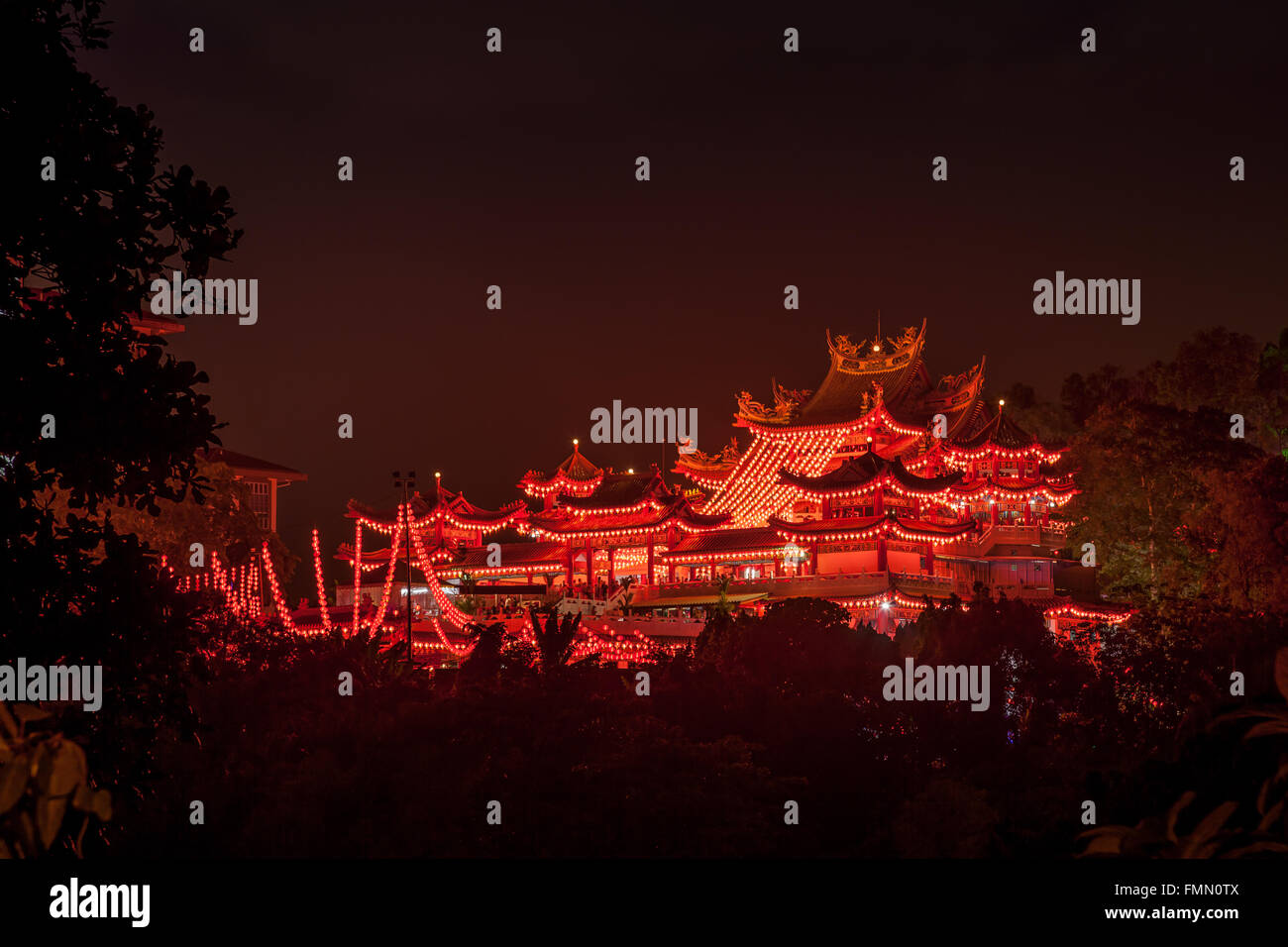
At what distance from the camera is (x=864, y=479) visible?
35781mm

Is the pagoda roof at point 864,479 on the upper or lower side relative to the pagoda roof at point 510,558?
upper

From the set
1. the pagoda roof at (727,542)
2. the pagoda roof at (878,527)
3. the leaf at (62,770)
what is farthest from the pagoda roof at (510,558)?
the leaf at (62,770)

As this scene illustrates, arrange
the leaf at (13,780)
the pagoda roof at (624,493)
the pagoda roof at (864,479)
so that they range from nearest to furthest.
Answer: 1. the leaf at (13,780)
2. the pagoda roof at (864,479)
3. the pagoda roof at (624,493)

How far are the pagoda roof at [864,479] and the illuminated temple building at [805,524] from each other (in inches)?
2.5

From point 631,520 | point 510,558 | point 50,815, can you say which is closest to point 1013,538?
point 631,520

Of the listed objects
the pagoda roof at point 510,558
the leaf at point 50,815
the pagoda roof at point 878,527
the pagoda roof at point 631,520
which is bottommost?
the leaf at point 50,815

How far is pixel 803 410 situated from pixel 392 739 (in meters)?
31.4

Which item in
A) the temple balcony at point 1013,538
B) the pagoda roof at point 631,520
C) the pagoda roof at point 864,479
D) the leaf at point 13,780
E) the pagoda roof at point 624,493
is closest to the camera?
the leaf at point 13,780

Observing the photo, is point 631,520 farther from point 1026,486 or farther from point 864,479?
point 1026,486

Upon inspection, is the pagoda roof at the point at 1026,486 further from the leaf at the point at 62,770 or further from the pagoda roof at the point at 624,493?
the leaf at the point at 62,770

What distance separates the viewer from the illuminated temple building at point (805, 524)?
35.2 metres

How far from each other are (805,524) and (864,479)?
91.6 inches

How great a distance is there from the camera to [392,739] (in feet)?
46.1
